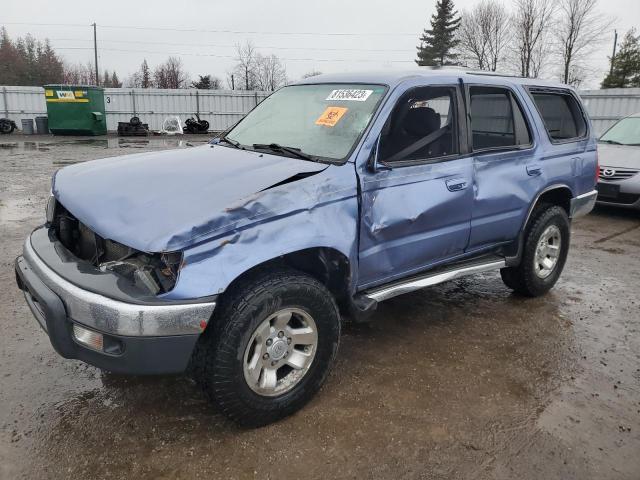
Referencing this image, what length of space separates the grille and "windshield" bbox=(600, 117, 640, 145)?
1.19 metres

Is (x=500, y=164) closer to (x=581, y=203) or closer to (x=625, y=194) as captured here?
(x=581, y=203)

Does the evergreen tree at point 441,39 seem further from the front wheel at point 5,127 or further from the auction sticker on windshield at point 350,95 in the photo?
the auction sticker on windshield at point 350,95

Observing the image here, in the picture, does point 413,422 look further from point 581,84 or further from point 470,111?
point 581,84

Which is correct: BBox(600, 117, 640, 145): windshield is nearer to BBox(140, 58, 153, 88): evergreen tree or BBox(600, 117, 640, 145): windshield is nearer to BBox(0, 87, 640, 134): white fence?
BBox(0, 87, 640, 134): white fence

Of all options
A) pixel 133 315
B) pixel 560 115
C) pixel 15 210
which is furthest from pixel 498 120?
→ pixel 15 210

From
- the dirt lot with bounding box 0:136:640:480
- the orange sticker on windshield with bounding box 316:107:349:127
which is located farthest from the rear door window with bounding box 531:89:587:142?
the orange sticker on windshield with bounding box 316:107:349:127

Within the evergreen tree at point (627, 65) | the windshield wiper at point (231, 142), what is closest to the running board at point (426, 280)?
the windshield wiper at point (231, 142)

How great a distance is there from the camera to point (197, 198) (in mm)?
2691

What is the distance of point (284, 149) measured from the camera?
3379mm

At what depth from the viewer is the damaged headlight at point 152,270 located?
7.98 ft

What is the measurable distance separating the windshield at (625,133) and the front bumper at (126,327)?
354 inches

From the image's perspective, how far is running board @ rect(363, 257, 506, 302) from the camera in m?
3.35

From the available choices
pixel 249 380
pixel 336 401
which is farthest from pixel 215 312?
pixel 336 401

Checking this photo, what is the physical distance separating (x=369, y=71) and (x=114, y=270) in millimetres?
2316
